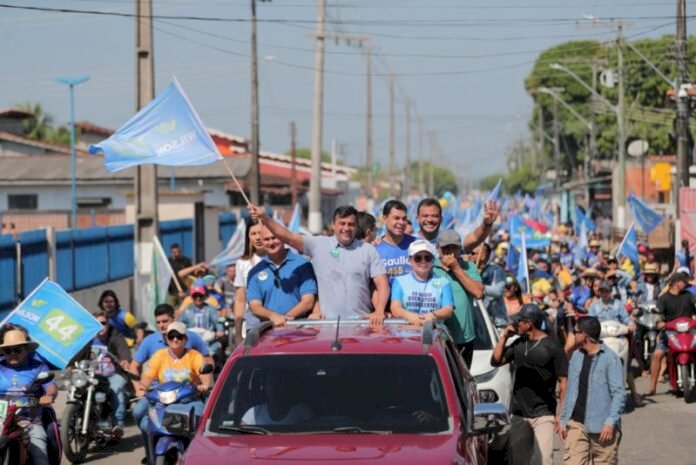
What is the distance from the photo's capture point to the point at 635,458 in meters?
13.6

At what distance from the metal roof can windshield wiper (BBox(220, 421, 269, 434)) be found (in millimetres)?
43520

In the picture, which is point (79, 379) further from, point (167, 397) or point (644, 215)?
point (644, 215)

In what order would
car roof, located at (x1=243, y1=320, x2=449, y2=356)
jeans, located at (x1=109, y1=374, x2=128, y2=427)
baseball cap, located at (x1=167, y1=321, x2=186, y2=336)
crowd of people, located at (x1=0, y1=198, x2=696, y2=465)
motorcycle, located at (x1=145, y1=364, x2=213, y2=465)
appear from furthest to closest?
jeans, located at (x1=109, y1=374, x2=128, y2=427), baseball cap, located at (x1=167, y1=321, x2=186, y2=336), motorcycle, located at (x1=145, y1=364, x2=213, y2=465), crowd of people, located at (x1=0, y1=198, x2=696, y2=465), car roof, located at (x1=243, y1=320, x2=449, y2=356)

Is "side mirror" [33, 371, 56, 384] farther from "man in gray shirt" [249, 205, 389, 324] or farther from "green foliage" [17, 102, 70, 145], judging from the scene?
"green foliage" [17, 102, 70, 145]

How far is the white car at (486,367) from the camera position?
→ 12922mm

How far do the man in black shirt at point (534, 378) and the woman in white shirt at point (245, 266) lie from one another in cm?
238

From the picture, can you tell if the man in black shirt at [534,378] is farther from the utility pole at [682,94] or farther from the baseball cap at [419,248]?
the utility pole at [682,94]

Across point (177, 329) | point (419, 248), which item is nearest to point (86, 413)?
point (177, 329)

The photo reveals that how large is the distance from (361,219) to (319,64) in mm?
30294

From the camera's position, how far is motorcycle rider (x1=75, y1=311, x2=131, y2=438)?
48.6 ft

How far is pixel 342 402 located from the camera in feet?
25.8

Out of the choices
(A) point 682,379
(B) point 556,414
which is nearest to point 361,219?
(B) point 556,414

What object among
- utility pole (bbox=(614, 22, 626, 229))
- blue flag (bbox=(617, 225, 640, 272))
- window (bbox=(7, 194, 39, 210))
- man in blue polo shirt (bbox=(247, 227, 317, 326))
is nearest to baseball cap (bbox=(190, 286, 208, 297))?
man in blue polo shirt (bbox=(247, 227, 317, 326))

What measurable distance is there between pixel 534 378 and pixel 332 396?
3316 millimetres
